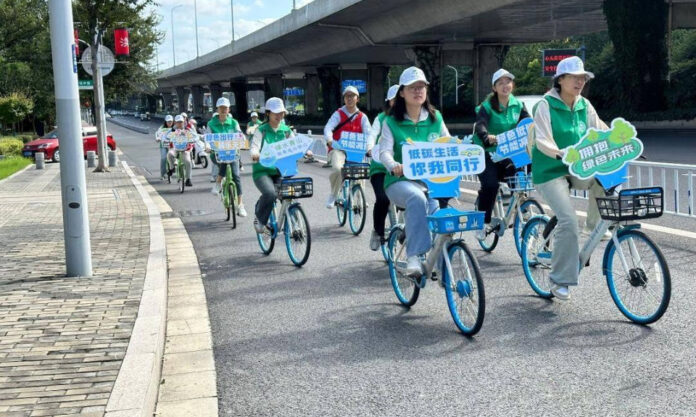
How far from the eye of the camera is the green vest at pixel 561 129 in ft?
20.5

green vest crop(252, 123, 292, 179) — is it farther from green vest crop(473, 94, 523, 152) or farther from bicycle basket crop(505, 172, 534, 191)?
bicycle basket crop(505, 172, 534, 191)

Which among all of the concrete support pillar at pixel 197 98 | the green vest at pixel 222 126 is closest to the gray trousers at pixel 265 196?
the green vest at pixel 222 126

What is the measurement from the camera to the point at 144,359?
489cm

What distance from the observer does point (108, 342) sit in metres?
5.36

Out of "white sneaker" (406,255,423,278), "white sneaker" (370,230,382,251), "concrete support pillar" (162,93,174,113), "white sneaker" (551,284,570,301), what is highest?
"concrete support pillar" (162,93,174,113)

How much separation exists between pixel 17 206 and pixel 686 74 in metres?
33.6

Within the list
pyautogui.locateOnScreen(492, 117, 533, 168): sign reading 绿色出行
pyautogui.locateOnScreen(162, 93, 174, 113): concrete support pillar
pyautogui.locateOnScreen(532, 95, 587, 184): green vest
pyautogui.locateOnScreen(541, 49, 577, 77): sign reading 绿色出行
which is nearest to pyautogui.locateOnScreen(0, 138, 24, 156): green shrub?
pyautogui.locateOnScreen(541, 49, 577, 77): sign reading 绿色出行

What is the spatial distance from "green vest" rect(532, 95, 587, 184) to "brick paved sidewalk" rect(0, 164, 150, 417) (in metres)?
3.36

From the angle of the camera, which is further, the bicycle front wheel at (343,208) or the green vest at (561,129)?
the bicycle front wheel at (343,208)

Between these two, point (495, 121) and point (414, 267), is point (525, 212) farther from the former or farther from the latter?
point (414, 267)

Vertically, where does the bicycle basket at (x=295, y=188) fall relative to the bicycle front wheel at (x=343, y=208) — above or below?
above

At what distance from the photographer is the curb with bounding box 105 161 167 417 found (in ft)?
13.6

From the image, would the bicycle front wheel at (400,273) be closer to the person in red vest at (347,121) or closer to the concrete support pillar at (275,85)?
the person in red vest at (347,121)

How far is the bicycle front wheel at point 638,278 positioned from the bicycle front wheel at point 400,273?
1.54 m
